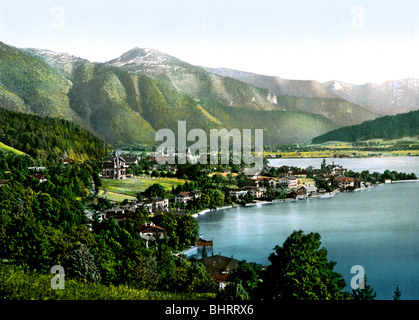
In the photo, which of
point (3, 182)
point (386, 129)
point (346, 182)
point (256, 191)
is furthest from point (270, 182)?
point (3, 182)

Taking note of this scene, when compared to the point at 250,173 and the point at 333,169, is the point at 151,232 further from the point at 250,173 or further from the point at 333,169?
the point at 333,169

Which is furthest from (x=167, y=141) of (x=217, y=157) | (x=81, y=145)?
(x=81, y=145)

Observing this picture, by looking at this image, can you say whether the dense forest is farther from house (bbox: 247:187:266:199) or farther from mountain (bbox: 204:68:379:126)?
mountain (bbox: 204:68:379:126)

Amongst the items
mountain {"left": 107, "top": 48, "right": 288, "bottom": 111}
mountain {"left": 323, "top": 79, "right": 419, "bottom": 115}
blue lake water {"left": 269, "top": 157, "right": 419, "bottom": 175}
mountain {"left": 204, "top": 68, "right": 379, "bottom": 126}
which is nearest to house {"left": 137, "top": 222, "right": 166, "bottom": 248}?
mountain {"left": 107, "top": 48, "right": 288, "bottom": 111}

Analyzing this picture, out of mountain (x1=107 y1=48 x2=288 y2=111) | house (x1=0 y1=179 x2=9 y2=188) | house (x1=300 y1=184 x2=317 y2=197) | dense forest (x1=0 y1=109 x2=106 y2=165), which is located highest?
mountain (x1=107 y1=48 x2=288 y2=111)

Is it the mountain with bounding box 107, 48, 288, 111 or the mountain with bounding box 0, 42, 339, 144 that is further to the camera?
the mountain with bounding box 0, 42, 339, 144

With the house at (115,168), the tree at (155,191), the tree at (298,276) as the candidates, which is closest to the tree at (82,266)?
the tree at (298,276)

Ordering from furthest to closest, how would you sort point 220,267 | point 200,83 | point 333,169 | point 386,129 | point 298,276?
point 200,83
point 386,129
point 333,169
point 220,267
point 298,276
